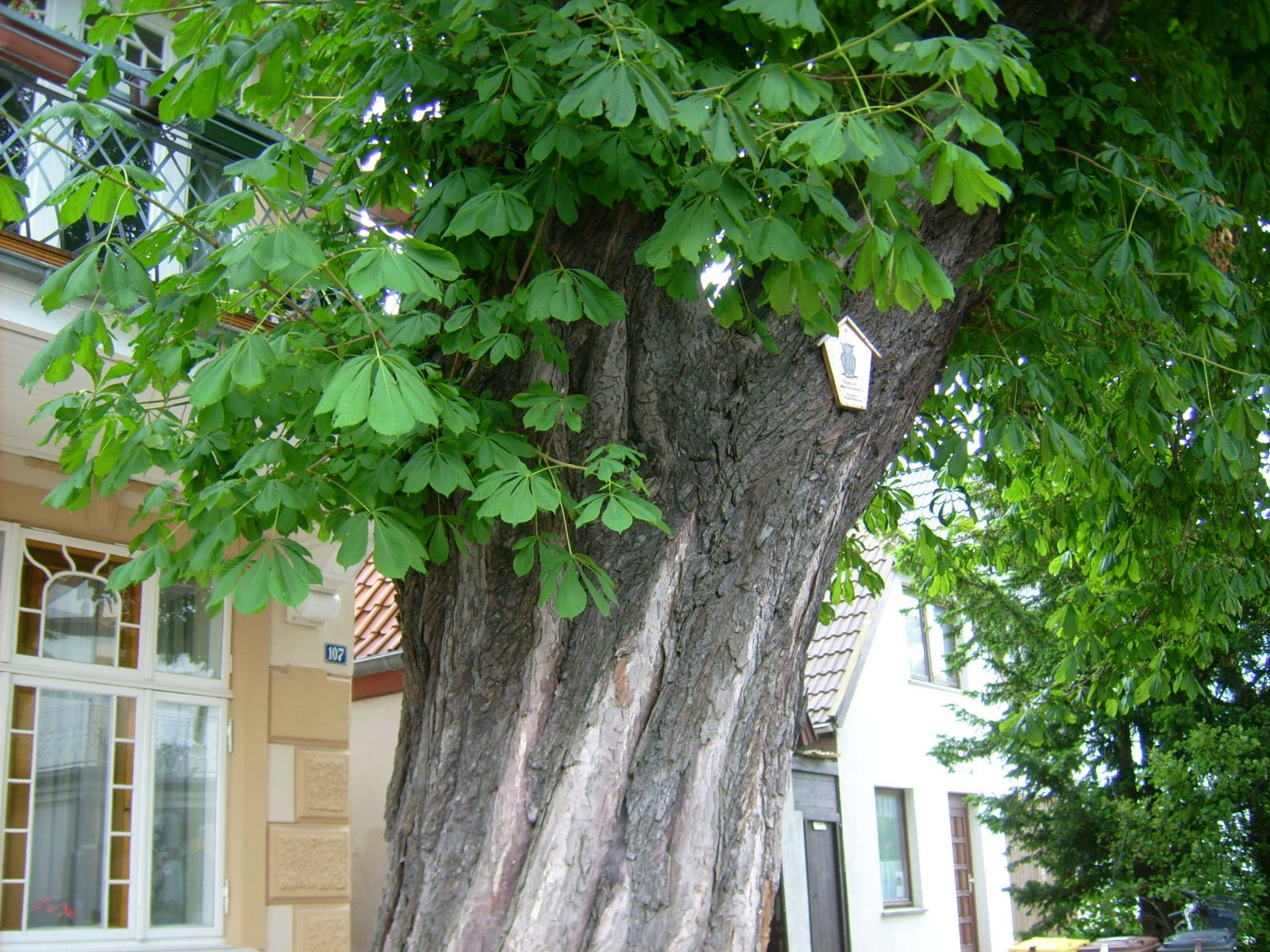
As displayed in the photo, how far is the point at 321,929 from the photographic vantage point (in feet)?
21.4

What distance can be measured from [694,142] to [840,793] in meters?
10.4

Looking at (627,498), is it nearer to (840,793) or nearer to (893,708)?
(840,793)

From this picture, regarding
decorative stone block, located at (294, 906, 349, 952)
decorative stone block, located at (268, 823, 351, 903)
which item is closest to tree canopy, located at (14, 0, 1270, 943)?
decorative stone block, located at (268, 823, 351, 903)

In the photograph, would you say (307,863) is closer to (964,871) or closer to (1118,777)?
(1118,777)

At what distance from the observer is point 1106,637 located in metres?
7.48

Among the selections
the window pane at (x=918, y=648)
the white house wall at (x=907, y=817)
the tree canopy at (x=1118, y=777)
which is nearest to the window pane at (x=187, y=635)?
the tree canopy at (x=1118, y=777)

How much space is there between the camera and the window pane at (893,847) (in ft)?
44.6

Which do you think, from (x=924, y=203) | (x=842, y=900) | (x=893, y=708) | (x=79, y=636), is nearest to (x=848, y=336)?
(x=924, y=203)

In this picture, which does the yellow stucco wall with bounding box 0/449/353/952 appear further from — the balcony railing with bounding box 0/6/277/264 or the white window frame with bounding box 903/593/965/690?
the white window frame with bounding box 903/593/965/690

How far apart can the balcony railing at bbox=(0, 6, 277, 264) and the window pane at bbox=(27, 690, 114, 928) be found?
219cm

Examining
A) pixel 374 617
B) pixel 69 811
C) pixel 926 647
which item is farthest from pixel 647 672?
pixel 926 647

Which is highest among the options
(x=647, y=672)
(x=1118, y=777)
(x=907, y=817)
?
(x=647, y=672)

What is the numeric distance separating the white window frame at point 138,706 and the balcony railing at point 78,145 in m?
1.52

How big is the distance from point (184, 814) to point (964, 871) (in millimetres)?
11612
